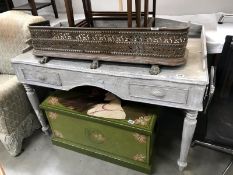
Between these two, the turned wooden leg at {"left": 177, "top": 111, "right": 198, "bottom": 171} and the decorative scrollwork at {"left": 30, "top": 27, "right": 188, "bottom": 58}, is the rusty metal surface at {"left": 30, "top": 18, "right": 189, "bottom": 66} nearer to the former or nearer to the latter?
the decorative scrollwork at {"left": 30, "top": 27, "right": 188, "bottom": 58}

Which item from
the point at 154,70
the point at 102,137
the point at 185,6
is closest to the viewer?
the point at 154,70

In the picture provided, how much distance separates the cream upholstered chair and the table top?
26 cm

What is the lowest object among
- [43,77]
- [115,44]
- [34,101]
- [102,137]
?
[102,137]

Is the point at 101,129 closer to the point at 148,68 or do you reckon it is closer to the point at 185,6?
the point at 148,68

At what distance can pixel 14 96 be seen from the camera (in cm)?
142

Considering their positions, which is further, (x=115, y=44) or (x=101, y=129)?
(x=101, y=129)

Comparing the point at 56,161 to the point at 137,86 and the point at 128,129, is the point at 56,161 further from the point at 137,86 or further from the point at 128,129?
the point at 137,86

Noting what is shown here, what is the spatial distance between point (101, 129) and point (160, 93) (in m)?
0.48

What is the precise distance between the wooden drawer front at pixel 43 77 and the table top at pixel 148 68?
0.05m

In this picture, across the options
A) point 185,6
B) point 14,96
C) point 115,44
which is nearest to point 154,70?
point 115,44

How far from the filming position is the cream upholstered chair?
4.58 ft

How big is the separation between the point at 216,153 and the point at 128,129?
0.73 meters

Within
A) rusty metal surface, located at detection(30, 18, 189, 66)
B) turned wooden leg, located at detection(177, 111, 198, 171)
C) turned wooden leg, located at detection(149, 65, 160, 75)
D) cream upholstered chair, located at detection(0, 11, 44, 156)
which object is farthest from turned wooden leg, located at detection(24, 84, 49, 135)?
turned wooden leg, located at detection(177, 111, 198, 171)

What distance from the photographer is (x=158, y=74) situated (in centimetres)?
98
